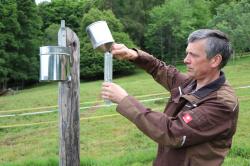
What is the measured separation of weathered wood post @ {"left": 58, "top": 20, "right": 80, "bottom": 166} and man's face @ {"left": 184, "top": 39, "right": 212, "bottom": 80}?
1.71 m

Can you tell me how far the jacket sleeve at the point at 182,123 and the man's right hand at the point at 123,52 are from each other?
33.0 inches

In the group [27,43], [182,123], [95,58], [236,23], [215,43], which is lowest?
[95,58]

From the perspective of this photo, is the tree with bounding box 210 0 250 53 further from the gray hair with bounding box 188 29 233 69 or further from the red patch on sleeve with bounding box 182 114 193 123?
the red patch on sleeve with bounding box 182 114 193 123

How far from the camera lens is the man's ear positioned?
8.81 feet

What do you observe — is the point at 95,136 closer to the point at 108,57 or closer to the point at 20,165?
the point at 20,165

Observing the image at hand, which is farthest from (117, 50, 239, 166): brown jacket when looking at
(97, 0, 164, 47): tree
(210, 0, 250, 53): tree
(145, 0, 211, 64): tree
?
(97, 0, 164, 47): tree

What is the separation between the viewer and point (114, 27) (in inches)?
1880

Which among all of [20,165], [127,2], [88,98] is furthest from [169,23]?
[20,165]

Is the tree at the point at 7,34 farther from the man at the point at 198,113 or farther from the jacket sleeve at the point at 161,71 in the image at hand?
the man at the point at 198,113

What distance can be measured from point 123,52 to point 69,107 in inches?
45.2

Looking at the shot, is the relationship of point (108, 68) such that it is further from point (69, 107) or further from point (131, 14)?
point (131, 14)

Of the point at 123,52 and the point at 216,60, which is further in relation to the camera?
the point at 123,52

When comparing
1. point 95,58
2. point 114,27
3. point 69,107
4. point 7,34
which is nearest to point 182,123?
point 69,107

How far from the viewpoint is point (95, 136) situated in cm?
1027
